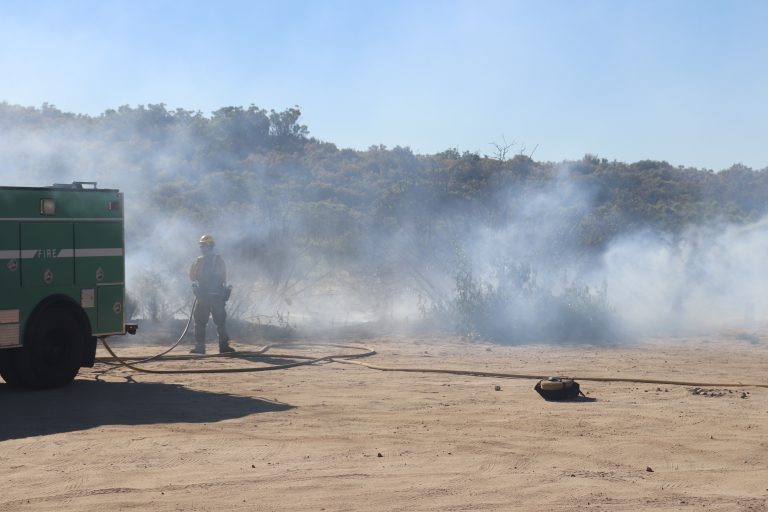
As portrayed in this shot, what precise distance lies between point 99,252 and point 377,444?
584 cm

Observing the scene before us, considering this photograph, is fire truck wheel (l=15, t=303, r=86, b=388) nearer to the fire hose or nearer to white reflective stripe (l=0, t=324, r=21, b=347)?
white reflective stripe (l=0, t=324, r=21, b=347)

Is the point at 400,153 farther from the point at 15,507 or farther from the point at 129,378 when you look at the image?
the point at 15,507

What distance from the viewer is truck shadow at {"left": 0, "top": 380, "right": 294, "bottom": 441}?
10.6 meters

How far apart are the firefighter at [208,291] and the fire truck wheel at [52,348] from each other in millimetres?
4462

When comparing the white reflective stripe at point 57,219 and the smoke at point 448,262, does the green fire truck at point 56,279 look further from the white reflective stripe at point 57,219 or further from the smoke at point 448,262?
A: the smoke at point 448,262

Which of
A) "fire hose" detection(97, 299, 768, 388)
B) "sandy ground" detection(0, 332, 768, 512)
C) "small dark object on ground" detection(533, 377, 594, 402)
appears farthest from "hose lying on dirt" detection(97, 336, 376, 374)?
"small dark object on ground" detection(533, 377, 594, 402)

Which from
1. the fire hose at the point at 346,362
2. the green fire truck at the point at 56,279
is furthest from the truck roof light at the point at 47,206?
the fire hose at the point at 346,362

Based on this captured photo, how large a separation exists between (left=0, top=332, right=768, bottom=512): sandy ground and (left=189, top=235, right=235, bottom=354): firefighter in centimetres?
297

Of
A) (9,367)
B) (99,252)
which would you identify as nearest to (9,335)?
(9,367)

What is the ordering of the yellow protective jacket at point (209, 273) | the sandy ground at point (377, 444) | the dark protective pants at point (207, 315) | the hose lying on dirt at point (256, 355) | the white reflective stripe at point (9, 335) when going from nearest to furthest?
the sandy ground at point (377, 444) < the white reflective stripe at point (9, 335) < the hose lying on dirt at point (256, 355) < the dark protective pants at point (207, 315) < the yellow protective jacket at point (209, 273)

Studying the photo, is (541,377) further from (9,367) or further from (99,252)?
(9,367)

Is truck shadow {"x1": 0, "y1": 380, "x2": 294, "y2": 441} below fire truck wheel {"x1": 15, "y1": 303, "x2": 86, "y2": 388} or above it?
below

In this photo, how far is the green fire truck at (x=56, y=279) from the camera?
12.5m

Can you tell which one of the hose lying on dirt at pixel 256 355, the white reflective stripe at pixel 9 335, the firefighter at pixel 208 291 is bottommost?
the hose lying on dirt at pixel 256 355
